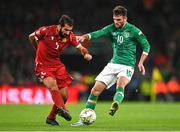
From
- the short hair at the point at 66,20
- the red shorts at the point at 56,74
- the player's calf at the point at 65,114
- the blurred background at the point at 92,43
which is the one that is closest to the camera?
the player's calf at the point at 65,114

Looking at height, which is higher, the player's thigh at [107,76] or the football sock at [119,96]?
the player's thigh at [107,76]

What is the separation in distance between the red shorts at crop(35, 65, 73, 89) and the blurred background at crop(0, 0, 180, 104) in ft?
39.6

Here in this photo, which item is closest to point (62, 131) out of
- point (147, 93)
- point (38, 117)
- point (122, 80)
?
point (122, 80)

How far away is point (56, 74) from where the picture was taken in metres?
13.4

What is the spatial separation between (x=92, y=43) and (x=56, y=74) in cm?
1589

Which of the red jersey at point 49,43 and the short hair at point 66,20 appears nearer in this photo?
the short hair at point 66,20

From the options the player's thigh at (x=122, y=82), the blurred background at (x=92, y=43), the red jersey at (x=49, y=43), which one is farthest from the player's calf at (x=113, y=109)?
the blurred background at (x=92, y=43)

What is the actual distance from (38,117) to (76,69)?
13706 mm

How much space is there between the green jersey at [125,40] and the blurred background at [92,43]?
1226 centimetres

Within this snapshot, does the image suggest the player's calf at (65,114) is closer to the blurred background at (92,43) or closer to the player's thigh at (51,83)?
the player's thigh at (51,83)

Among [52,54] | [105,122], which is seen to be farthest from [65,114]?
[105,122]

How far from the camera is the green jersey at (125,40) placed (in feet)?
43.8

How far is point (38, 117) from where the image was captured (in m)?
16.1

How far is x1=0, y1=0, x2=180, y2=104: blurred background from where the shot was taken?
26797 millimetres
